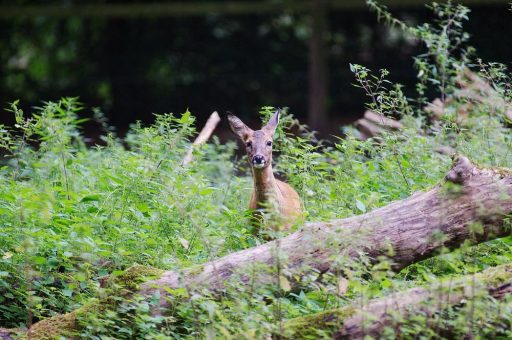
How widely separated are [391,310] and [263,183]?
267cm

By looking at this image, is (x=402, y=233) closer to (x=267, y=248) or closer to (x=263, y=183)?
(x=267, y=248)

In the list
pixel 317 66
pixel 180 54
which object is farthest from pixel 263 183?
pixel 180 54

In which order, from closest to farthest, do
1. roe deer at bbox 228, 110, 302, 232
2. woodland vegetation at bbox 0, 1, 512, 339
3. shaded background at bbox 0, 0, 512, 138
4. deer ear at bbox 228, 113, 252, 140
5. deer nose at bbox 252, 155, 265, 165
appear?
woodland vegetation at bbox 0, 1, 512, 339 < roe deer at bbox 228, 110, 302, 232 < deer nose at bbox 252, 155, 265, 165 < deer ear at bbox 228, 113, 252, 140 < shaded background at bbox 0, 0, 512, 138

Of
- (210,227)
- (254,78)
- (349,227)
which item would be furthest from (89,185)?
(254,78)

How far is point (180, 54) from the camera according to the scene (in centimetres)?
1435

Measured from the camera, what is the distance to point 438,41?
724cm

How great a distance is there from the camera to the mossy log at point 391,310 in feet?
14.6

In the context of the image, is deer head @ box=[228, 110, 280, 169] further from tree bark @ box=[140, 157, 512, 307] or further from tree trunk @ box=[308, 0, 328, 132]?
tree trunk @ box=[308, 0, 328, 132]

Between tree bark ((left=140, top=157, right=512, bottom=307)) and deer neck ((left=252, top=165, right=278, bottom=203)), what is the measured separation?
1637 mm

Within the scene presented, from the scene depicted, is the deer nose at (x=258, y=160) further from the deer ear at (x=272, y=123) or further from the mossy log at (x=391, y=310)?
the mossy log at (x=391, y=310)

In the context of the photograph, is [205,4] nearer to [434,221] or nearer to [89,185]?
[89,185]

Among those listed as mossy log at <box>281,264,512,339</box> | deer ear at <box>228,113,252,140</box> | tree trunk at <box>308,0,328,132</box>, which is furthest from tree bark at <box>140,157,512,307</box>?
tree trunk at <box>308,0,328,132</box>

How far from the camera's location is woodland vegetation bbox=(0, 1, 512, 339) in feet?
15.0

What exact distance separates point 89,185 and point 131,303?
185cm
